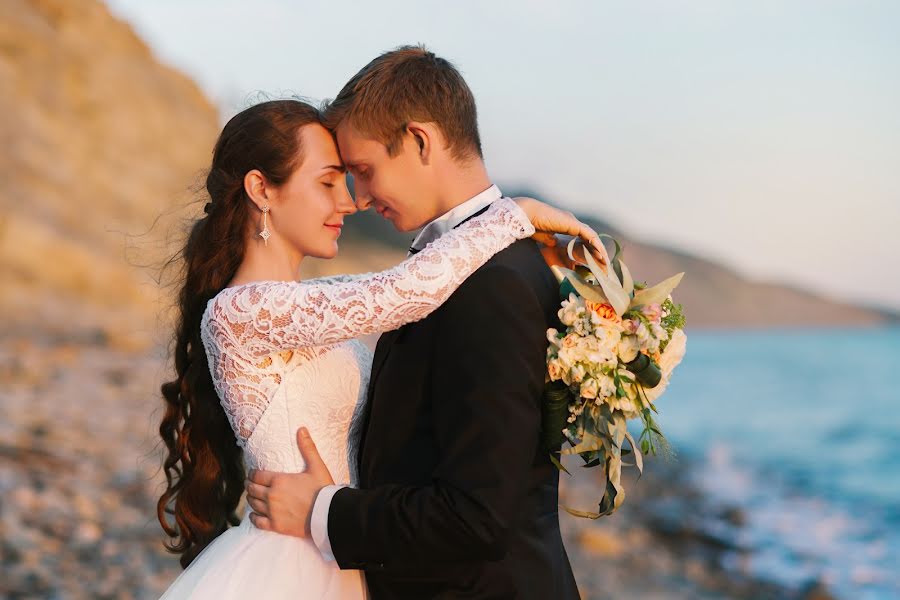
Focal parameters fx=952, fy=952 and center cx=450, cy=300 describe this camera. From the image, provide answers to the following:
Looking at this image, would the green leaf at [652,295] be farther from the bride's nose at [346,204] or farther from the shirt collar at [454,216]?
the bride's nose at [346,204]

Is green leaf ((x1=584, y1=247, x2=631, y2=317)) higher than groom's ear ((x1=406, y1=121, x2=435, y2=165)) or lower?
lower

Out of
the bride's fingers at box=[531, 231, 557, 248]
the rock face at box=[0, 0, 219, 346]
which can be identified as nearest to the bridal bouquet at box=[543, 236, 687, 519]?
the bride's fingers at box=[531, 231, 557, 248]

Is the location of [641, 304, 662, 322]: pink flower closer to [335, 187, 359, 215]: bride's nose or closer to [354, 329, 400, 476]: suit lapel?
[354, 329, 400, 476]: suit lapel

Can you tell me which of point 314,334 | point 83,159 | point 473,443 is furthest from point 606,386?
point 83,159

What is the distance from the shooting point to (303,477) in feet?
9.53

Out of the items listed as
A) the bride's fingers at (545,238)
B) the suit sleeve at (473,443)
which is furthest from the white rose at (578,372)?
the bride's fingers at (545,238)

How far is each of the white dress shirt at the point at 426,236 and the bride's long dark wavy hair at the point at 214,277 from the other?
0.61m

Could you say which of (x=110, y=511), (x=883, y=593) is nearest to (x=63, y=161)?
(x=110, y=511)

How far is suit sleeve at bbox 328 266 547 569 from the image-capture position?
2.44m

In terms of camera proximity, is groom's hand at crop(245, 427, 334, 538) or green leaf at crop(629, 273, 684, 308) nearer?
green leaf at crop(629, 273, 684, 308)

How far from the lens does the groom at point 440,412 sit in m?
2.46

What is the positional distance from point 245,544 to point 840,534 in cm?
1270

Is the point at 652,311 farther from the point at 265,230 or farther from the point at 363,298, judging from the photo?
the point at 265,230

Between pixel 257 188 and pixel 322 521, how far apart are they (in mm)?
1249
